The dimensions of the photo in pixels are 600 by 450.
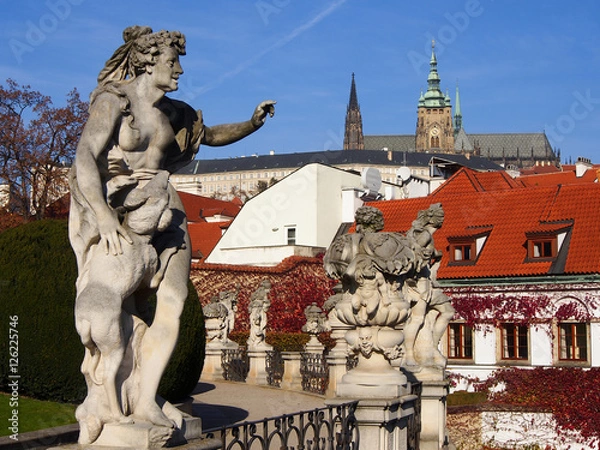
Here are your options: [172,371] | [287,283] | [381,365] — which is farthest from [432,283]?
[287,283]

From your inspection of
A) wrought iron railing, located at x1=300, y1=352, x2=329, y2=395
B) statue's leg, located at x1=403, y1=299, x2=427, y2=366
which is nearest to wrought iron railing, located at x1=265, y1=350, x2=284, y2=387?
wrought iron railing, located at x1=300, y1=352, x2=329, y2=395

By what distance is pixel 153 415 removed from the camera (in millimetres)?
4961

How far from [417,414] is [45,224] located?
651 centimetres

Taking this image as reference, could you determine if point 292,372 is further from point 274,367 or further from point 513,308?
point 513,308

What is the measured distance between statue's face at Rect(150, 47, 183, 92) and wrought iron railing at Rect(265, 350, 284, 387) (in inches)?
562

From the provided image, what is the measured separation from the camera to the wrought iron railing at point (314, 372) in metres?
17.9

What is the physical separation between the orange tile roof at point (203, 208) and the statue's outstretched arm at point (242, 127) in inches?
2562

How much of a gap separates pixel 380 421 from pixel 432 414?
2153mm

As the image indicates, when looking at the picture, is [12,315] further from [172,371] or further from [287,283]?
[287,283]

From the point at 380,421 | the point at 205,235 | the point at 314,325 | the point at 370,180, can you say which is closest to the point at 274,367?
the point at 314,325

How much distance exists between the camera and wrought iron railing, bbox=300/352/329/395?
58.6 ft

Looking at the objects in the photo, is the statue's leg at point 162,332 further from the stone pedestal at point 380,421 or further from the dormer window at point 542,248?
the dormer window at point 542,248

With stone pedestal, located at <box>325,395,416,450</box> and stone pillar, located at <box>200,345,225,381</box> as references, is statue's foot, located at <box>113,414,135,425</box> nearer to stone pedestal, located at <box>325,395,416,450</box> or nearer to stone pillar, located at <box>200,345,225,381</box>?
stone pedestal, located at <box>325,395,416,450</box>

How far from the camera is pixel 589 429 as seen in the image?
2445 cm
